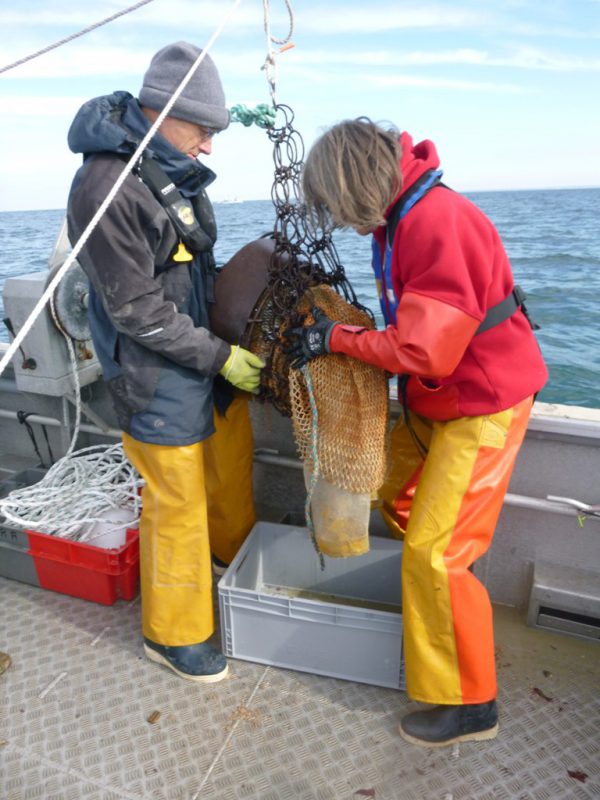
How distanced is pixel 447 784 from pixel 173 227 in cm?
202

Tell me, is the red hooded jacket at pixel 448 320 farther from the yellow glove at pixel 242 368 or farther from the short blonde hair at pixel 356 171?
the yellow glove at pixel 242 368

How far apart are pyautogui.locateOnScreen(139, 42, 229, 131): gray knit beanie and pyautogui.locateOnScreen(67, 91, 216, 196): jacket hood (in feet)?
0.27

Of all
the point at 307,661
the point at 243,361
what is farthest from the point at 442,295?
the point at 307,661

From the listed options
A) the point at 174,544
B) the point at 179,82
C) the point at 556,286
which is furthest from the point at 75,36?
the point at 556,286

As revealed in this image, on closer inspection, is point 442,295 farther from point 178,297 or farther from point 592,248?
point 592,248

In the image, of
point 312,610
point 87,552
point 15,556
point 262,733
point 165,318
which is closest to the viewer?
point 165,318

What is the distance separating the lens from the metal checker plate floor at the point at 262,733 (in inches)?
81.0

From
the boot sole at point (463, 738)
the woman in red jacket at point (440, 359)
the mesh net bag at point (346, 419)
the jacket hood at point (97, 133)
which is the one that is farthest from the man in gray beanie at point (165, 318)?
the boot sole at point (463, 738)

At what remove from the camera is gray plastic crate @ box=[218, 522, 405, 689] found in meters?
2.34

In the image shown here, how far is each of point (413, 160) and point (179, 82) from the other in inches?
31.5

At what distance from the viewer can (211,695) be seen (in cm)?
241

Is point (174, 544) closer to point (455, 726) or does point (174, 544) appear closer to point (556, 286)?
point (455, 726)

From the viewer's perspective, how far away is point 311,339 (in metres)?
2.11

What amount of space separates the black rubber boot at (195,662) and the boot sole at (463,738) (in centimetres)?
73
